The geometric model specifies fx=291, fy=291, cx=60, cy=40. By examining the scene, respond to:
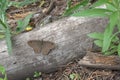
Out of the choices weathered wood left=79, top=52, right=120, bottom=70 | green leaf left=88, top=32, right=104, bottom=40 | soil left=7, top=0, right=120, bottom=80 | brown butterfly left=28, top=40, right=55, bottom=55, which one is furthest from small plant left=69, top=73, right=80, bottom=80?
green leaf left=88, top=32, right=104, bottom=40

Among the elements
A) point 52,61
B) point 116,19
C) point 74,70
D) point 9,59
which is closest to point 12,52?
point 9,59

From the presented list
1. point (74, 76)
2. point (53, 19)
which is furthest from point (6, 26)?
point (74, 76)

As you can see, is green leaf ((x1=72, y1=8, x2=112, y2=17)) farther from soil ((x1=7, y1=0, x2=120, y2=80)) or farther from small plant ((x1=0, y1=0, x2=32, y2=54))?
small plant ((x1=0, y1=0, x2=32, y2=54))

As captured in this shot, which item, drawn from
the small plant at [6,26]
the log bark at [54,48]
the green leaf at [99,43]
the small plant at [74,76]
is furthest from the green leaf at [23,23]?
the green leaf at [99,43]

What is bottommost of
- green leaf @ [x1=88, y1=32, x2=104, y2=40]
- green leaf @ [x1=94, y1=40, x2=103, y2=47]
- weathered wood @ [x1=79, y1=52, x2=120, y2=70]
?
weathered wood @ [x1=79, y1=52, x2=120, y2=70]

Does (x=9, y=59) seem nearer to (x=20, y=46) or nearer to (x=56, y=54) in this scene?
(x=20, y=46)

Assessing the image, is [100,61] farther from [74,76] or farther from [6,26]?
[6,26]
